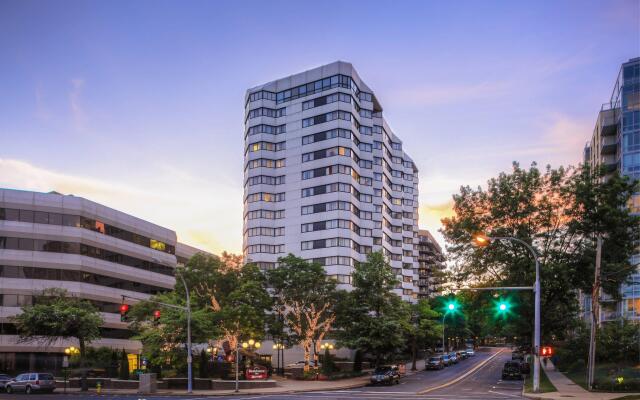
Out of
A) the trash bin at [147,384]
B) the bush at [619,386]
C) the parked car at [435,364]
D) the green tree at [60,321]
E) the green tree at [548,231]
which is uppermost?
the green tree at [548,231]

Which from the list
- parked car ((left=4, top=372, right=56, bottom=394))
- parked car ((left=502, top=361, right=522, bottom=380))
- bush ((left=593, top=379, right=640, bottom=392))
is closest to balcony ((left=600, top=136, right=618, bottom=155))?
parked car ((left=502, top=361, right=522, bottom=380))

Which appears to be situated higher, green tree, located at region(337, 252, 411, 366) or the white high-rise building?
the white high-rise building

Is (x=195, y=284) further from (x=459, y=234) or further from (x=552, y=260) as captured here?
(x=552, y=260)

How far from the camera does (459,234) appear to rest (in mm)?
54125

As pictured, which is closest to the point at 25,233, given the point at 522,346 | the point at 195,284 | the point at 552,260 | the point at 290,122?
the point at 195,284

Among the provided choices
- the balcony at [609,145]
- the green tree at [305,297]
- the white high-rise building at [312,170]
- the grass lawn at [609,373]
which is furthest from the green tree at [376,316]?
the balcony at [609,145]

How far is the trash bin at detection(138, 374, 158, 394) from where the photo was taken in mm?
49281

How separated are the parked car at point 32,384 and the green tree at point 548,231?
A: 3543 cm

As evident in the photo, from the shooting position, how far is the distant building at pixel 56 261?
74.4 meters

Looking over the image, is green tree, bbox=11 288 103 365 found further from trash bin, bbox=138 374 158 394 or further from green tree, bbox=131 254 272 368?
trash bin, bbox=138 374 158 394

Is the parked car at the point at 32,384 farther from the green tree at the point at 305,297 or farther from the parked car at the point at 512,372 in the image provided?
the parked car at the point at 512,372

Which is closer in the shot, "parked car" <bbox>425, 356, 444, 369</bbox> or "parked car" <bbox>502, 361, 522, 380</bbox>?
"parked car" <bbox>502, 361, 522, 380</bbox>

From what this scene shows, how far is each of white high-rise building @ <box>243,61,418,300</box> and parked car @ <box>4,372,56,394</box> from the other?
4839 centimetres

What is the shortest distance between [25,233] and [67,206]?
587 cm
